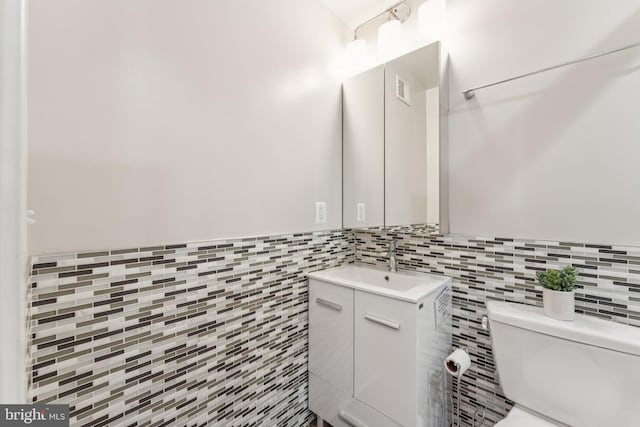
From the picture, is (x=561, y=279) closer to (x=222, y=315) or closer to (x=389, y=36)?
(x=222, y=315)

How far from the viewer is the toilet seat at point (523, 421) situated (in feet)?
3.12

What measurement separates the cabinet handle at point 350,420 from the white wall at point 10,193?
51.1 inches

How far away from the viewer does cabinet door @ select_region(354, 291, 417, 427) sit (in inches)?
42.4

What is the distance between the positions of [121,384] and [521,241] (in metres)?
1.64

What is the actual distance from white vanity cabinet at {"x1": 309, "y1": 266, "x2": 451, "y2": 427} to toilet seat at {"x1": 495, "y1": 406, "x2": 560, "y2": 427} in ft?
0.90

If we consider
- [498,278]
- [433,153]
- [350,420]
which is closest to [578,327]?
[498,278]

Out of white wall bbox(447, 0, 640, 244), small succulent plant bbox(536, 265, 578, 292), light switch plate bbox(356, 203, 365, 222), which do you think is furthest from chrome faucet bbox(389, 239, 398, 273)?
small succulent plant bbox(536, 265, 578, 292)

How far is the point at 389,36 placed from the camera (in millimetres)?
1546

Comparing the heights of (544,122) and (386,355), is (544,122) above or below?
above

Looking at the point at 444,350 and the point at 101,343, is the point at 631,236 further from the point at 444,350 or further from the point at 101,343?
the point at 101,343

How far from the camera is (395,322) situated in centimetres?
111

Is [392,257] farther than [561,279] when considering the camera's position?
Yes

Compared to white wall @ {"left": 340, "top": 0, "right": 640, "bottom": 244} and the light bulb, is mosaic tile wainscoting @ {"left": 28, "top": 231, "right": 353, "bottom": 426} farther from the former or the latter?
the light bulb

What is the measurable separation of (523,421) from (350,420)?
700 mm
